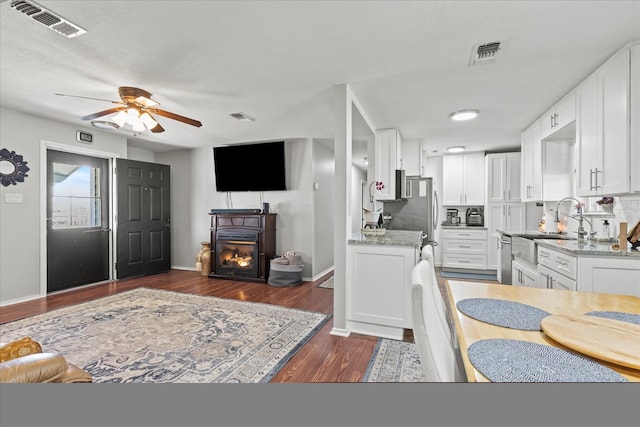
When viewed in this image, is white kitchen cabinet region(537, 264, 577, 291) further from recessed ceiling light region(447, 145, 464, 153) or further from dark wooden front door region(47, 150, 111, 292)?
dark wooden front door region(47, 150, 111, 292)

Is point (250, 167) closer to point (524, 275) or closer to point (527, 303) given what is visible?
point (524, 275)

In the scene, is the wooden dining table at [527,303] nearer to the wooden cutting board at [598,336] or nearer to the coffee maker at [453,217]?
the wooden cutting board at [598,336]

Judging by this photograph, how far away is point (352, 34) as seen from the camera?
1.85 metres

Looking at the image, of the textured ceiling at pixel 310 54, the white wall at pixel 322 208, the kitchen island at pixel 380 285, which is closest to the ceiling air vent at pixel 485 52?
the textured ceiling at pixel 310 54

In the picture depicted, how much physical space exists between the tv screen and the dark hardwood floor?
5.26 ft

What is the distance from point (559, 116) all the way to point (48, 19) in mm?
4166

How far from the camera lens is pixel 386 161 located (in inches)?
152

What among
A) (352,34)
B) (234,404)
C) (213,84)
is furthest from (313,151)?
(234,404)

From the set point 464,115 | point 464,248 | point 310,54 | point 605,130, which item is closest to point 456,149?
point 464,248

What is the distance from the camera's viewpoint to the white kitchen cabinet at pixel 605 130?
196 centimetres

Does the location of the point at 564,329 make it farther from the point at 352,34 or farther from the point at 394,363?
the point at 352,34

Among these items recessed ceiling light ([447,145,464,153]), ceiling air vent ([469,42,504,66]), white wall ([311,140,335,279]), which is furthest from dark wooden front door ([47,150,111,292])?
recessed ceiling light ([447,145,464,153])

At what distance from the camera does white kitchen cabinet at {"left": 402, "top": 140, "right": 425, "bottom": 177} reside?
4.68 metres

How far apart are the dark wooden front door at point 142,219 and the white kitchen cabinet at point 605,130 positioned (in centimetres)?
566
